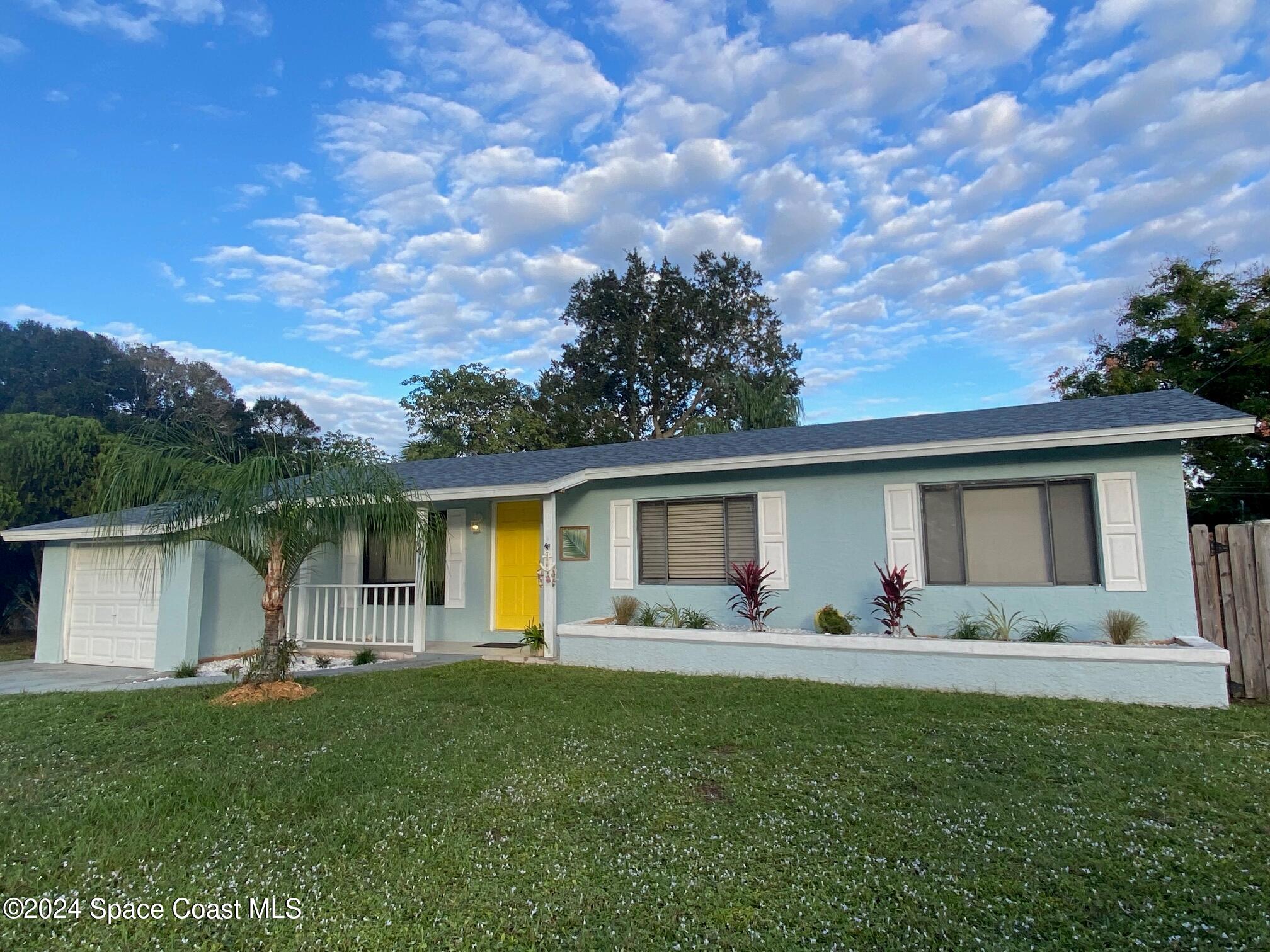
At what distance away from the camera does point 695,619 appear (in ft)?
28.6

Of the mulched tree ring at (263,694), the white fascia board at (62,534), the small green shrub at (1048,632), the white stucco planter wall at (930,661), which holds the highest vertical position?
the white fascia board at (62,534)

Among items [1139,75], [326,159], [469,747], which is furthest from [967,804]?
[326,159]

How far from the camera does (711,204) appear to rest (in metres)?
15.9

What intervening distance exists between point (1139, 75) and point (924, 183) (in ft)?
10.2

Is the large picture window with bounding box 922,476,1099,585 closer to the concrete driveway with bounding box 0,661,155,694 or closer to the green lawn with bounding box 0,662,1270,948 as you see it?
the green lawn with bounding box 0,662,1270,948

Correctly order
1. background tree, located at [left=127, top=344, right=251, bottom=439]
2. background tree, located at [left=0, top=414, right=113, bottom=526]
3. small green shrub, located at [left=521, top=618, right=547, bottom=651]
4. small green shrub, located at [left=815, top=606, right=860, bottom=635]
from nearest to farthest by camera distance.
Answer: small green shrub, located at [left=815, top=606, right=860, bottom=635]
small green shrub, located at [left=521, top=618, right=547, bottom=651]
background tree, located at [left=0, top=414, right=113, bottom=526]
background tree, located at [left=127, top=344, right=251, bottom=439]

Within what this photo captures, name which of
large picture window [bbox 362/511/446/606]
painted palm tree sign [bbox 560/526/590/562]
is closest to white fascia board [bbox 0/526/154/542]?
large picture window [bbox 362/511/446/606]

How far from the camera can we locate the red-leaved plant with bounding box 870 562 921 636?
302 inches

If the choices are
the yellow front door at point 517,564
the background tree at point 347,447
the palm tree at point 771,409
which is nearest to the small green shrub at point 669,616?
the yellow front door at point 517,564

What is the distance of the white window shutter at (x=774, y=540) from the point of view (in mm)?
8727

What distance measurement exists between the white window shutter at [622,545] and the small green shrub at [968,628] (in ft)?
13.6

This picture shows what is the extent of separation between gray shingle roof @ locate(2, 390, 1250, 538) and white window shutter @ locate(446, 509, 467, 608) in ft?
2.63

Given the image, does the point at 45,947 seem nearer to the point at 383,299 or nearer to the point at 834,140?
the point at 834,140

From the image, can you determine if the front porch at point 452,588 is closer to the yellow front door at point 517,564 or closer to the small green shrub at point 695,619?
the yellow front door at point 517,564
